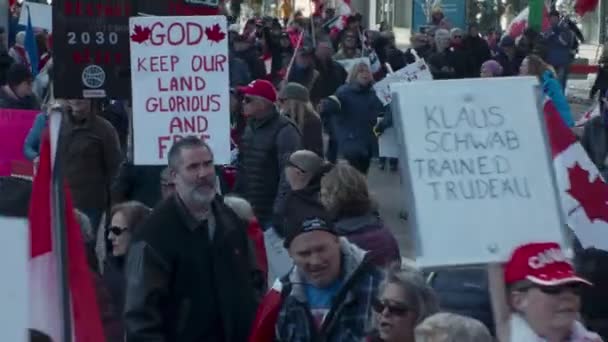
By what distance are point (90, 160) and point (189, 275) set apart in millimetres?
3873

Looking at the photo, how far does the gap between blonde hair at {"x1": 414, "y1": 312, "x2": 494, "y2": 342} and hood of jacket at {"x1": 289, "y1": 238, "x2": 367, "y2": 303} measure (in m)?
0.99

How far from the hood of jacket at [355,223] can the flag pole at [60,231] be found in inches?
80.8

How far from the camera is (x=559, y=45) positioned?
2419cm

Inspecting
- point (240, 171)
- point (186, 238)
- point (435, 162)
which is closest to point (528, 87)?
point (435, 162)

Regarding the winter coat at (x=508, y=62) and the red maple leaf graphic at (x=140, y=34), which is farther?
the winter coat at (x=508, y=62)

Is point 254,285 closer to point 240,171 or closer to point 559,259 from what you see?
point 559,259

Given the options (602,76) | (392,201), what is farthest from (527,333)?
(602,76)

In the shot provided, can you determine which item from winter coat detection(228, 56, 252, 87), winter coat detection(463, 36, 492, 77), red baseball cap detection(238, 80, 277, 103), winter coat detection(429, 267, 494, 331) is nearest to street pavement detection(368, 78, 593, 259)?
winter coat detection(228, 56, 252, 87)

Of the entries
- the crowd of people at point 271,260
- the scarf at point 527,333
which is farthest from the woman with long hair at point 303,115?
the scarf at point 527,333

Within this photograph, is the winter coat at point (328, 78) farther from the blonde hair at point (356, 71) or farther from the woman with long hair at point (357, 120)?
the woman with long hair at point (357, 120)

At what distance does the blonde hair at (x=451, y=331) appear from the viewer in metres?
4.63

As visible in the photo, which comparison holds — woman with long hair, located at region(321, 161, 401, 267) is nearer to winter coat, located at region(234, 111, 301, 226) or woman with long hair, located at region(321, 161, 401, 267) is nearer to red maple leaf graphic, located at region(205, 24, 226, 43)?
red maple leaf graphic, located at region(205, 24, 226, 43)

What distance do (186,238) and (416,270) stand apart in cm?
88

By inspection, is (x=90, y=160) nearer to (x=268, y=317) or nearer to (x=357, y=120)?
(x=268, y=317)
